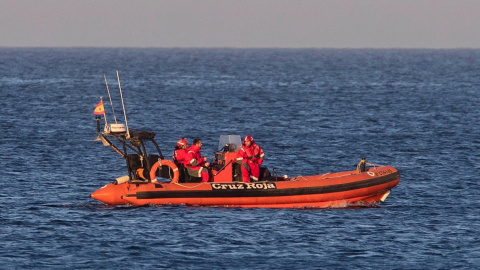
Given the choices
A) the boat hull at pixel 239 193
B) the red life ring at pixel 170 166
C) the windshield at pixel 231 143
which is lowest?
the boat hull at pixel 239 193

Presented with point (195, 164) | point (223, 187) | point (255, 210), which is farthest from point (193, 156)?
point (255, 210)

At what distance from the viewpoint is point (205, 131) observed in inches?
1775

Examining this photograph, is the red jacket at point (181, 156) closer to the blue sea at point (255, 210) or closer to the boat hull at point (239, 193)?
the boat hull at point (239, 193)

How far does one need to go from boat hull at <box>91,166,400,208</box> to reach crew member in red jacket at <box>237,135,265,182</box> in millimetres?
446

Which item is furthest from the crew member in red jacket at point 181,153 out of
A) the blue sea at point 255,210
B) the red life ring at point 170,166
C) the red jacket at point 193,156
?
the blue sea at point 255,210

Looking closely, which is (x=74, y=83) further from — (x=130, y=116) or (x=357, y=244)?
(x=357, y=244)

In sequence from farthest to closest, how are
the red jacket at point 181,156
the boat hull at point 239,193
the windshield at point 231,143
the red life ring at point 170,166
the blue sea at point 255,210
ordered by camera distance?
the windshield at point 231,143 < the red jacket at point 181,156 < the red life ring at point 170,166 < the boat hull at point 239,193 < the blue sea at point 255,210

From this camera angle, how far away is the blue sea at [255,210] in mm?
19953

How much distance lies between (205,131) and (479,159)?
47.4ft

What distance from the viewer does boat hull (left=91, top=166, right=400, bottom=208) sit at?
80.3 ft

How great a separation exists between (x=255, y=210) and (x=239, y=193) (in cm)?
60

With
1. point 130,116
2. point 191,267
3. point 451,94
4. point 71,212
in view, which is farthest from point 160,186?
point 451,94

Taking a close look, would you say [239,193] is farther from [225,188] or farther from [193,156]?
[193,156]

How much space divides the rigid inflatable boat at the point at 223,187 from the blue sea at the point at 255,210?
1.04 feet
